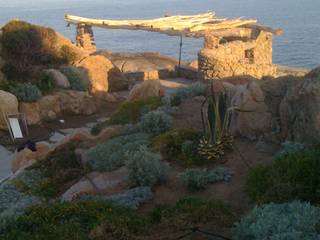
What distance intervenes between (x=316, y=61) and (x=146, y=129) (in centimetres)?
3930

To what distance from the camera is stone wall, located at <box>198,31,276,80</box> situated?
23.0 metres

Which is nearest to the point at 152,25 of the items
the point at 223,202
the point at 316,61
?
the point at 223,202

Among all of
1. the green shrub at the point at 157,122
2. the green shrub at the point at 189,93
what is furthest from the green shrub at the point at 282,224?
the green shrub at the point at 189,93

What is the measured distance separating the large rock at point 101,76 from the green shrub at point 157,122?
11729 millimetres

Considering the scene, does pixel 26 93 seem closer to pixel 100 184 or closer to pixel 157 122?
pixel 157 122

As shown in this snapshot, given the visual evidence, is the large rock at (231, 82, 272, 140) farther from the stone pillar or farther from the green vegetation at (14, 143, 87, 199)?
the stone pillar

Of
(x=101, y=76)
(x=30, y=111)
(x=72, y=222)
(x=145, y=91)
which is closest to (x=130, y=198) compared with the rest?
(x=72, y=222)

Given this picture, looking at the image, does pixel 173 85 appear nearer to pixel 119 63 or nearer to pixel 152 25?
pixel 152 25

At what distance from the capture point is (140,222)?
23.3 ft

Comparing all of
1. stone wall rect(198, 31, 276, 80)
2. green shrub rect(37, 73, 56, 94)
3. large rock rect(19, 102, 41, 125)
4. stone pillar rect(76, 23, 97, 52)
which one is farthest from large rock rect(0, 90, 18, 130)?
stone pillar rect(76, 23, 97, 52)

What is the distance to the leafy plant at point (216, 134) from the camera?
9.73 meters

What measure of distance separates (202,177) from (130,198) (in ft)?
4.14

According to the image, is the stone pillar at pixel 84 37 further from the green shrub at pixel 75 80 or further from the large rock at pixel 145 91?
the large rock at pixel 145 91

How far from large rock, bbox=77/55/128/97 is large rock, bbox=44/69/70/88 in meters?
1.64
